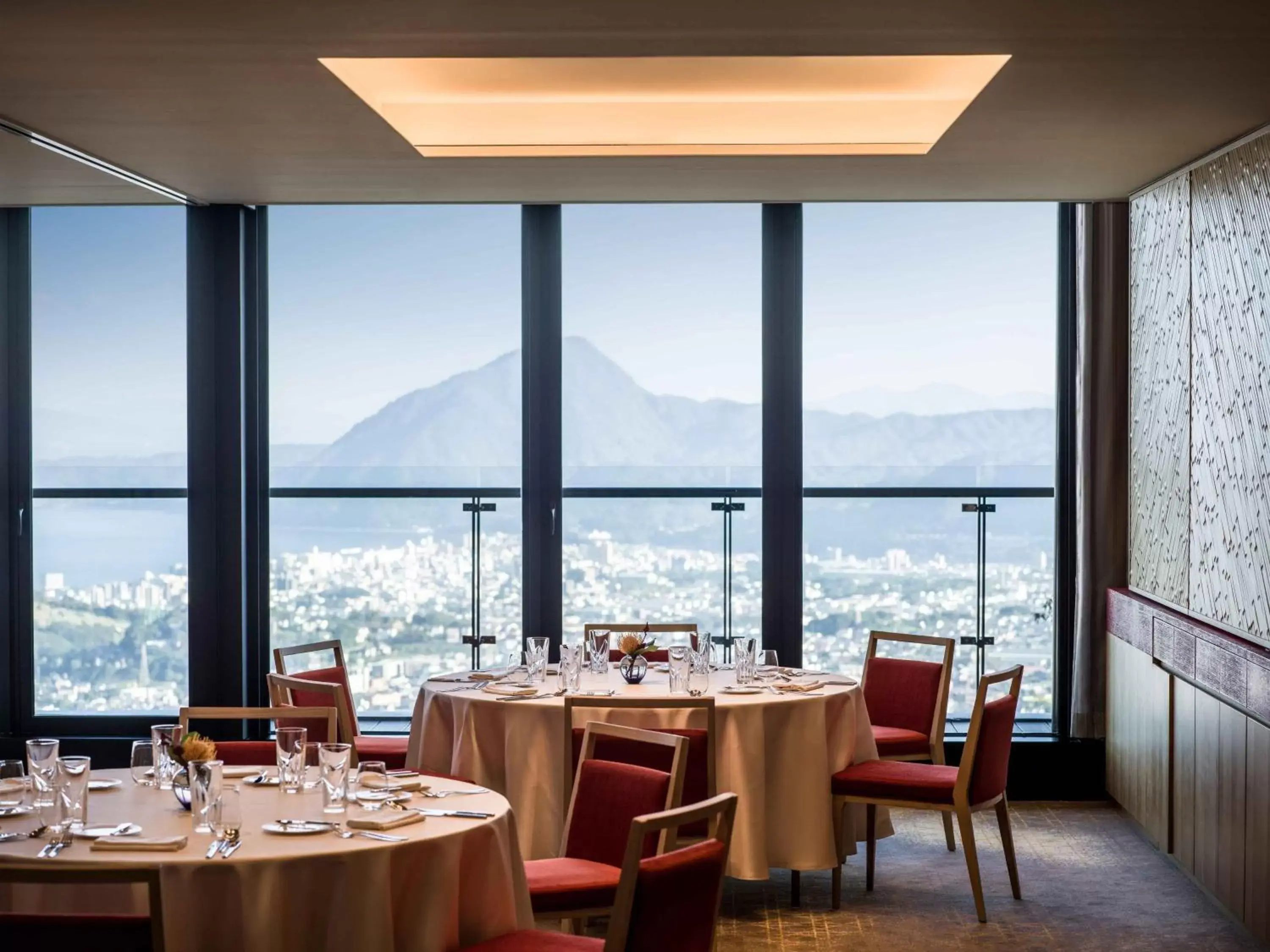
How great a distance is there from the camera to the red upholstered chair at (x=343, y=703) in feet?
18.2

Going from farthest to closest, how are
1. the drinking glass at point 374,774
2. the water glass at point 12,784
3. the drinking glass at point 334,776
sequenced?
1. the drinking glass at point 374,774
2. the water glass at point 12,784
3. the drinking glass at point 334,776

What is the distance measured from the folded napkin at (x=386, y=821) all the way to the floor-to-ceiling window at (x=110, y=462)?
13.7 feet

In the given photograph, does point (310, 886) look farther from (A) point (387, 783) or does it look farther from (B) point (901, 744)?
(B) point (901, 744)

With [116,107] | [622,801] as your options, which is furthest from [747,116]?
[622,801]

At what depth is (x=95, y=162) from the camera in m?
5.77

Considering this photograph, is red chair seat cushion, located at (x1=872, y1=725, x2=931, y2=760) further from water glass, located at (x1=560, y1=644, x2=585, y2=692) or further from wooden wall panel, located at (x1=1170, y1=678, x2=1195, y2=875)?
water glass, located at (x1=560, y1=644, x2=585, y2=692)

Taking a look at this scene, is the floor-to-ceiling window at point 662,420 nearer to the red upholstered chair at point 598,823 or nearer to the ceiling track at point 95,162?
the ceiling track at point 95,162

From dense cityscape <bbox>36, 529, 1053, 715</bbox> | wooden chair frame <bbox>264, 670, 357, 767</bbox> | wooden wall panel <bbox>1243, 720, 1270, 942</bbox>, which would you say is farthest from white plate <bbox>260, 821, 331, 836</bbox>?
dense cityscape <bbox>36, 529, 1053, 715</bbox>

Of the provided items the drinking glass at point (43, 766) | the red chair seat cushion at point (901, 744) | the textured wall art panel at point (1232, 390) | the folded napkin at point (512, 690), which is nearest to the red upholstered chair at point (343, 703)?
the folded napkin at point (512, 690)

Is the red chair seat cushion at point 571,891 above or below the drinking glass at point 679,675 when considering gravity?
below

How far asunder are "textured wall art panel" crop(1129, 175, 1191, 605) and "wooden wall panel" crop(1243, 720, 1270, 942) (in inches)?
44.3

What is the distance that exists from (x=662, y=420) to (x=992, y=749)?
286 cm

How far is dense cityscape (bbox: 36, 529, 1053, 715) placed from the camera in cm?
727

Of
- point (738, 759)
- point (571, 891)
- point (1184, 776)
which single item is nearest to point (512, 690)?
point (738, 759)
